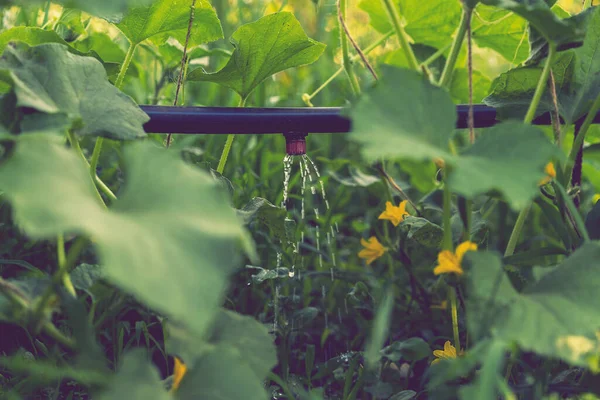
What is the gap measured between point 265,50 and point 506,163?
1.72 ft

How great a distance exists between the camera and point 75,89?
33.7 inches

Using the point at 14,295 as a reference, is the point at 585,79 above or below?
above

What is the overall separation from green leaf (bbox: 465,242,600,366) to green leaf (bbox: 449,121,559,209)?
0.33ft

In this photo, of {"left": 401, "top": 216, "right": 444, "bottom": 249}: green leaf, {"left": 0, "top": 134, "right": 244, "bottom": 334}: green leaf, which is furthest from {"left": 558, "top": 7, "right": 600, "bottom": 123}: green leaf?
{"left": 0, "top": 134, "right": 244, "bottom": 334}: green leaf

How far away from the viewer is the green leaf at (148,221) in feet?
1.79

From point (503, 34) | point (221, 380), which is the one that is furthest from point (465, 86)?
point (221, 380)

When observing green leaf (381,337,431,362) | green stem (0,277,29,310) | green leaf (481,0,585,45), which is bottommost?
green leaf (381,337,431,362)

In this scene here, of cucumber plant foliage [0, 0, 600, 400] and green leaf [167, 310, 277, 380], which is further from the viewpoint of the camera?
green leaf [167, 310, 277, 380]

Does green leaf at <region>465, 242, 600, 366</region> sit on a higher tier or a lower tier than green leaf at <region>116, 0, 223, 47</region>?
lower

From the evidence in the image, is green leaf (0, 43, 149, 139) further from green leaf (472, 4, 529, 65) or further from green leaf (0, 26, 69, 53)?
green leaf (472, 4, 529, 65)

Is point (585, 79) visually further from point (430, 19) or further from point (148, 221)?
point (148, 221)

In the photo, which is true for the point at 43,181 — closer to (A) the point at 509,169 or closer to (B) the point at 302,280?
(A) the point at 509,169

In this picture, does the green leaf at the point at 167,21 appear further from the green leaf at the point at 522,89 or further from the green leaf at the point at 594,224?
the green leaf at the point at 594,224

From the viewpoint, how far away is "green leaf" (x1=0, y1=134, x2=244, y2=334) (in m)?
0.55
